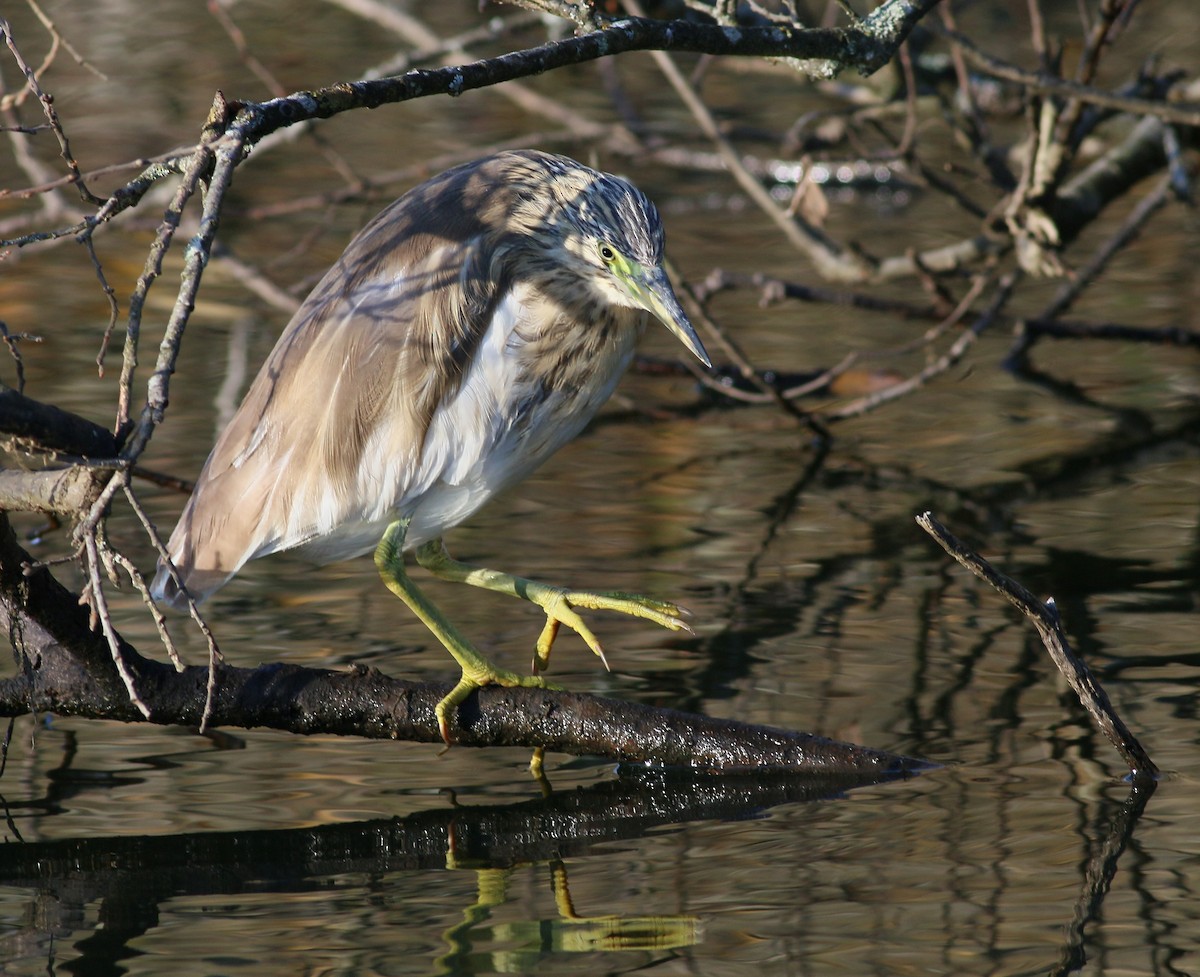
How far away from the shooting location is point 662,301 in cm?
341

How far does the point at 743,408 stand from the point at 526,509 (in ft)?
4.83

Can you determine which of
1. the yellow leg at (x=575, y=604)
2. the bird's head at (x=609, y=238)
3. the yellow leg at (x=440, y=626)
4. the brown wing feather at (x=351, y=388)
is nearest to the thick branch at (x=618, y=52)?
the bird's head at (x=609, y=238)

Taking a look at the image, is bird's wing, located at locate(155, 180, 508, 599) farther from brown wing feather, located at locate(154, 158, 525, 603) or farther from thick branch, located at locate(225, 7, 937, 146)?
thick branch, located at locate(225, 7, 937, 146)

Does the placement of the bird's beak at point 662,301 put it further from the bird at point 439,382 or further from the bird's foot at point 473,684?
the bird's foot at point 473,684

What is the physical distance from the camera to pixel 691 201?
8.91 m

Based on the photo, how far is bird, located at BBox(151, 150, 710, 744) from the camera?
3504 millimetres

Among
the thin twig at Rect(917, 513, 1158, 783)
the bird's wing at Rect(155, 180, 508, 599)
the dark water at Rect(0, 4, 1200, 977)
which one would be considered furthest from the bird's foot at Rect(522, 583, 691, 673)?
the thin twig at Rect(917, 513, 1158, 783)

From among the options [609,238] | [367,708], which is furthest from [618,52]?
[367,708]

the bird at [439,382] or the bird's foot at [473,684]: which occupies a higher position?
the bird at [439,382]

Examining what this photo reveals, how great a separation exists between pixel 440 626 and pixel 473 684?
0.20 m

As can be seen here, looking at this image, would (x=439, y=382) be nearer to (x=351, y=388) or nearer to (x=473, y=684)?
(x=351, y=388)

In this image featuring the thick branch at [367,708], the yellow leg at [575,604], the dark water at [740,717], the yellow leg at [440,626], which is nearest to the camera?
the dark water at [740,717]

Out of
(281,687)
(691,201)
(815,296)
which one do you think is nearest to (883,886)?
(281,687)

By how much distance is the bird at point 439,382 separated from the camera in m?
3.50
